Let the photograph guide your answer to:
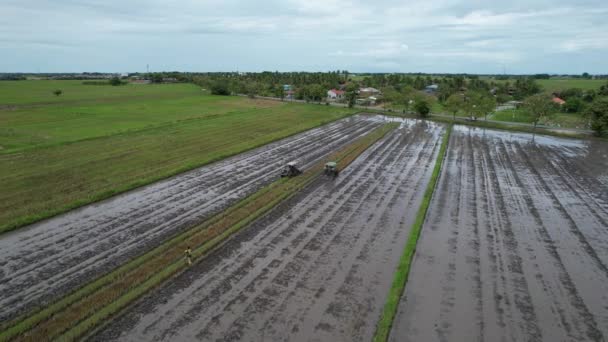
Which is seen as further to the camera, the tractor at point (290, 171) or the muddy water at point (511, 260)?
the tractor at point (290, 171)

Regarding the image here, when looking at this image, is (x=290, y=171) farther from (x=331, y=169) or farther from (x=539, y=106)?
(x=539, y=106)

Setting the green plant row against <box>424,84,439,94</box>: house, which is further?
<box>424,84,439,94</box>: house

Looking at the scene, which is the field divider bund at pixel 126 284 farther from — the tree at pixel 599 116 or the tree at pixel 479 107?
the tree at pixel 479 107

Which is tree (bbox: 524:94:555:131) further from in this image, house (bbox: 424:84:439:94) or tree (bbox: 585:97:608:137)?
house (bbox: 424:84:439:94)

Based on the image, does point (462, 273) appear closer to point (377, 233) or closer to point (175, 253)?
point (377, 233)

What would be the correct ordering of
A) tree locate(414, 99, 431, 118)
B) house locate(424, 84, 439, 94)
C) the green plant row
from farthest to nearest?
house locate(424, 84, 439, 94), tree locate(414, 99, 431, 118), the green plant row

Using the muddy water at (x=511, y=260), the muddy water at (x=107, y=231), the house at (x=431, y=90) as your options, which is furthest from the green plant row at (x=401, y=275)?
the house at (x=431, y=90)

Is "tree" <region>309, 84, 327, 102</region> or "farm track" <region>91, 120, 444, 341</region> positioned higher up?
"tree" <region>309, 84, 327, 102</region>

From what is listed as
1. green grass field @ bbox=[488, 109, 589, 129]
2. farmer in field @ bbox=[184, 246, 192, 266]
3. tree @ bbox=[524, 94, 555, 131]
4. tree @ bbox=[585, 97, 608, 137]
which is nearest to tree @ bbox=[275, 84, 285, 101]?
green grass field @ bbox=[488, 109, 589, 129]
